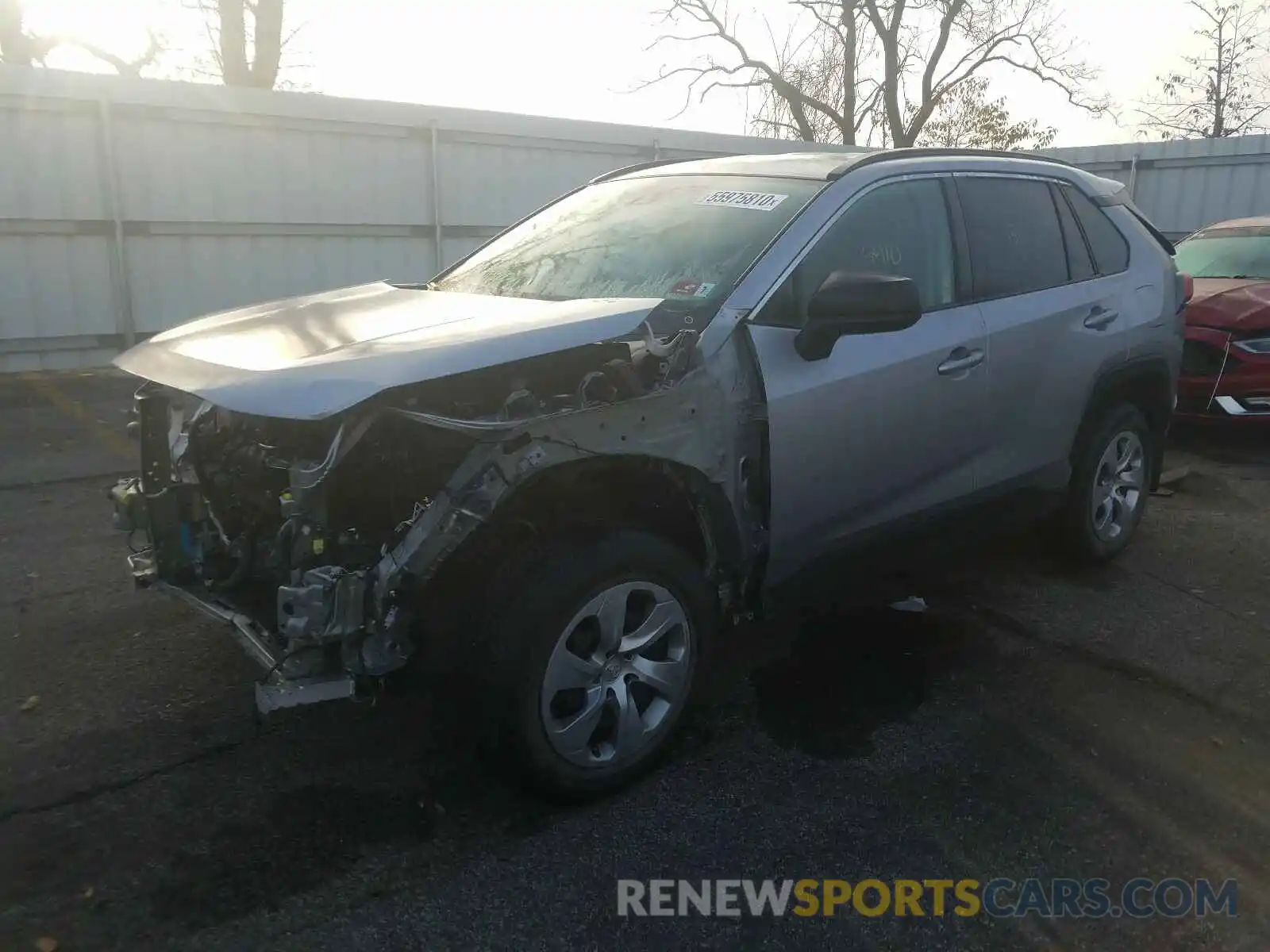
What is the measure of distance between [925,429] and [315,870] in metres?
2.51

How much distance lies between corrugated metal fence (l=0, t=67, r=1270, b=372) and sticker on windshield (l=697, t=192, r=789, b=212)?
775 centimetres

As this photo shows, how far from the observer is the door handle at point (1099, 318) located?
4.52 m

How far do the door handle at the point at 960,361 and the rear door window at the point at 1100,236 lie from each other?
120cm

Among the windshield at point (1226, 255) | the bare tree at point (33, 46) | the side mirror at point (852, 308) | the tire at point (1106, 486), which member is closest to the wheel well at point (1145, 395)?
the tire at point (1106, 486)

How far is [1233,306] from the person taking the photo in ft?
25.2

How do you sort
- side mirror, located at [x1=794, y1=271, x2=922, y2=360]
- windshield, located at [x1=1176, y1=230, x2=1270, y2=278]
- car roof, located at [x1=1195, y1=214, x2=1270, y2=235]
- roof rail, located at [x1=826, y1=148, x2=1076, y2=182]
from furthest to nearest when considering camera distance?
1. car roof, located at [x1=1195, y1=214, x2=1270, y2=235]
2. windshield, located at [x1=1176, y1=230, x2=1270, y2=278]
3. roof rail, located at [x1=826, y1=148, x2=1076, y2=182]
4. side mirror, located at [x1=794, y1=271, x2=922, y2=360]

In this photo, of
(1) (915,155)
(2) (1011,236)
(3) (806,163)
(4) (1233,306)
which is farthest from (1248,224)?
(3) (806,163)

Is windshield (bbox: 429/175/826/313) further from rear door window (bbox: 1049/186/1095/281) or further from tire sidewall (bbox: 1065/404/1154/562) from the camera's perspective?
tire sidewall (bbox: 1065/404/1154/562)

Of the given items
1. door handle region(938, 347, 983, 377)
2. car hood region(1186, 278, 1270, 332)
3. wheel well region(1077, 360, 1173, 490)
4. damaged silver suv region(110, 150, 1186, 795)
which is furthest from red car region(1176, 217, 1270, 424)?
door handle region(938, 347, 983, 377)

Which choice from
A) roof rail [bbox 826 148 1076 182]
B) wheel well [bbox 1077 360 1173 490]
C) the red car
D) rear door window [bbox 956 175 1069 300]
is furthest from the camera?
the red car

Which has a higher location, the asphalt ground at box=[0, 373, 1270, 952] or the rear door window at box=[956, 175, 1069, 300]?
the rear door window at box=[956, 175, 1069, 300]

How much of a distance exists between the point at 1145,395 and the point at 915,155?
195cm

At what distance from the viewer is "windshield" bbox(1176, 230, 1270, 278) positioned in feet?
27.7

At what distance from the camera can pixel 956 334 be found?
3.86 meters
